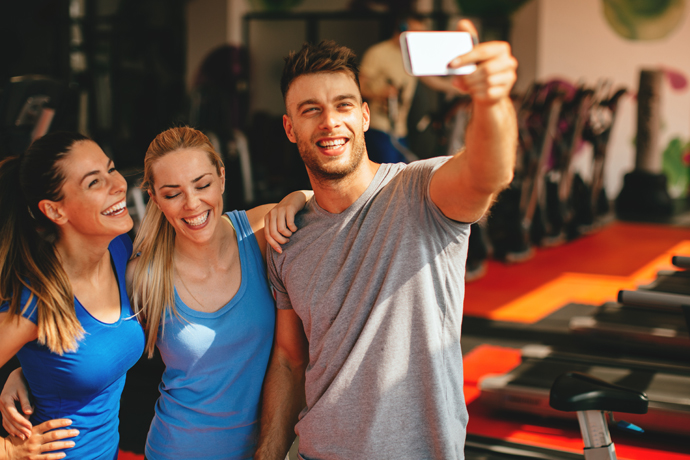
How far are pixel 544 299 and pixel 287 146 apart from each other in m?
4.39

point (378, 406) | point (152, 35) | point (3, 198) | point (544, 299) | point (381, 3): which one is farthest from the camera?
point (381, 3)

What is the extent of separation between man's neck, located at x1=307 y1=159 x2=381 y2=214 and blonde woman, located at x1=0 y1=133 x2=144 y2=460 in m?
0.53

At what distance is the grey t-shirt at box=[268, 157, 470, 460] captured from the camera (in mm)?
1300

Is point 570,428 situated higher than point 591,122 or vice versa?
point 591,122

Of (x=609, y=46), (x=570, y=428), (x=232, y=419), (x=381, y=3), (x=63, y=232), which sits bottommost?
(x=570, y=428)

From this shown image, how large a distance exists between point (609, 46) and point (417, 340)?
8736 millimetres

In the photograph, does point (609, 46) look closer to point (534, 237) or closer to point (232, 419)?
point (534, 237)

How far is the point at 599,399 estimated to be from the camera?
1.47 meters

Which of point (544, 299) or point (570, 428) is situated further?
point (544, 299)

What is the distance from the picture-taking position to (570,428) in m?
2.69

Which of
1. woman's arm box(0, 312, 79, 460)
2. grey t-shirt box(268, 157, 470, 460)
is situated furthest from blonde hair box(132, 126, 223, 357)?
grey t-shirt box(268, 157, 470, 460)

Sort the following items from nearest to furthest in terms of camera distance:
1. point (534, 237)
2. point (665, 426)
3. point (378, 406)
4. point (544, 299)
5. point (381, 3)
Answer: point (378, 406), point (665, 426), point (544, 299), point (534, 237), point (381, 3)

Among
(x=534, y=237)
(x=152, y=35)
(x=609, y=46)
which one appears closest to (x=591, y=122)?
(x=534, y=237)

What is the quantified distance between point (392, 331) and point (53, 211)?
898 millimetres
